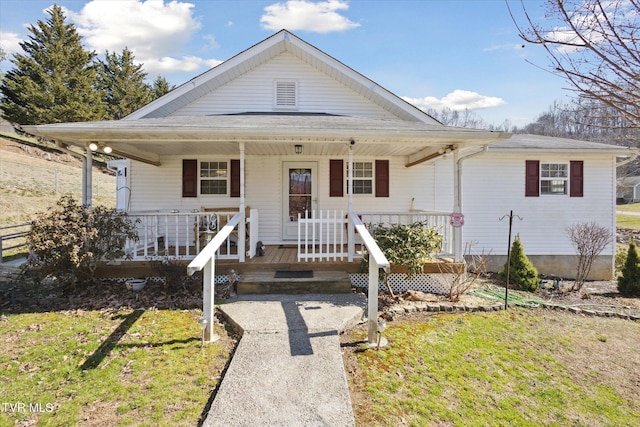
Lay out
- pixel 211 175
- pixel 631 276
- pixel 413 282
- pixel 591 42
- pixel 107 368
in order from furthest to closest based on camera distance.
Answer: pixel 211 175, pixel 631 276, pixel 413 282, pixel 107 368, pixel 591 42

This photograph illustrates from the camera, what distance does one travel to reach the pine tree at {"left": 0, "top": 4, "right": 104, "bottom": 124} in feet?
80.9

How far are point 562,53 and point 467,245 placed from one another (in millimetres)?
8186

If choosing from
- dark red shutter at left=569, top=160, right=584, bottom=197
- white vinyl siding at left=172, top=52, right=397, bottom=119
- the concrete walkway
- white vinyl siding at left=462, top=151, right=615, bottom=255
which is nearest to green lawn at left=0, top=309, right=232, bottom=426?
the concrete walkway

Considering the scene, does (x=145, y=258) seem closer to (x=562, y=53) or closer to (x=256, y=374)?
(x=256, y=374)

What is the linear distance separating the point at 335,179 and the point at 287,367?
6.27 m

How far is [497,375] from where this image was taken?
3619mm

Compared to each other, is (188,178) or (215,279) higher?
(188,178)

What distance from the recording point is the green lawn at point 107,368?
286 centimetres

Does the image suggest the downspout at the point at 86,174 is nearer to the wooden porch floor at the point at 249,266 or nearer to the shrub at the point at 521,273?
the wooden porch floor at the point at 249,266

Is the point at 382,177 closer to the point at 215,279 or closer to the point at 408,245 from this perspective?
the point at 408,245

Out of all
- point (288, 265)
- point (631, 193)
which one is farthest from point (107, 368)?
point (631, 193)

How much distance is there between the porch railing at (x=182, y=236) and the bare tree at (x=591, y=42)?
5169mm

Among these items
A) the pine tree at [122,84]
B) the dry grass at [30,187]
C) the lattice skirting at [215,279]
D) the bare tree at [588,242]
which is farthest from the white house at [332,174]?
the pine tree at [122,84]

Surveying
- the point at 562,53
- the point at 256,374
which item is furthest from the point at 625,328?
the point at 256,374
